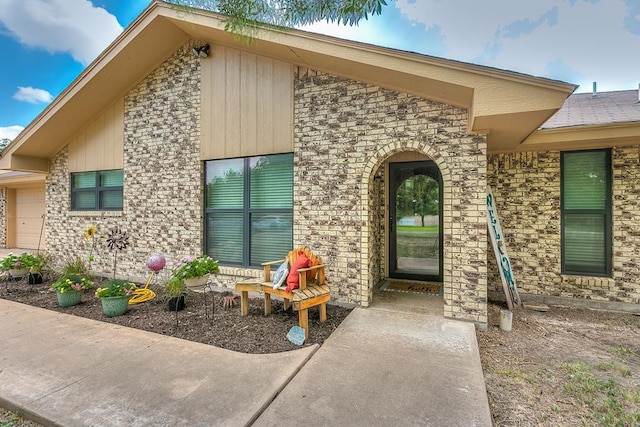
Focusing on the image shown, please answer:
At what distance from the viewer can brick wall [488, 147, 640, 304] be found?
4.43m

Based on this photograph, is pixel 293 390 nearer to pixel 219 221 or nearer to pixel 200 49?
pixel 219 221

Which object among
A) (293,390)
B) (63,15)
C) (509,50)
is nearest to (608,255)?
(509,50)

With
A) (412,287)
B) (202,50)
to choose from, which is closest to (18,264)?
(202,50)

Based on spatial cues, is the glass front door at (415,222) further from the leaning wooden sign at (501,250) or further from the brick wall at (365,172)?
the brick wall at (365,172)

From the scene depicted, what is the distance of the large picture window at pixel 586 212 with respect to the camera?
4.60 meters

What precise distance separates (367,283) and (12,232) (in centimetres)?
1336

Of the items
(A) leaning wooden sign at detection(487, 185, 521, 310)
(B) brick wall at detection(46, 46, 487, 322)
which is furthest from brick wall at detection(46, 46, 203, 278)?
(A) leaning wooden sign at detection(487, 185, 521, 310)

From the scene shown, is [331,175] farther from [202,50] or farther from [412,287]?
[202,50]

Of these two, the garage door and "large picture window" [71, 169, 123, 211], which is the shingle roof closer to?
"large picture window" [71, 169, 123, 211]

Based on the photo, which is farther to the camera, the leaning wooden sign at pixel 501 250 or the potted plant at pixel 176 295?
the leaning wooden sign at pixel 501 250

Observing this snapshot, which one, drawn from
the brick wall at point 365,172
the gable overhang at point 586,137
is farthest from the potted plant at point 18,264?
the gable overhang at point 586,137

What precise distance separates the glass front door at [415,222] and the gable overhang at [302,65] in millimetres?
1250

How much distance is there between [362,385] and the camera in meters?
2.39

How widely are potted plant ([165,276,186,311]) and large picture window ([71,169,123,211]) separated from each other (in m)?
3.08
